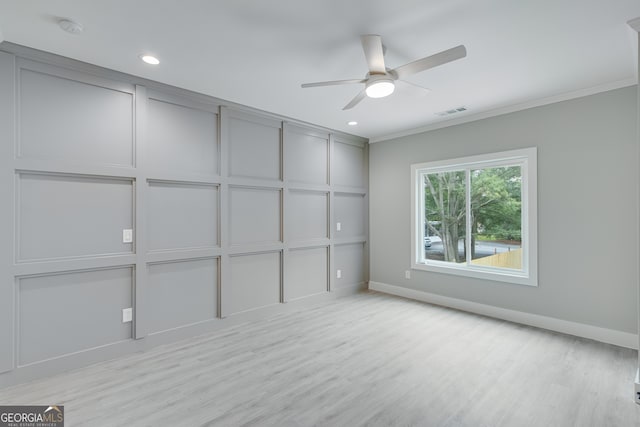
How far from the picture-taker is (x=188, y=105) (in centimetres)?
350

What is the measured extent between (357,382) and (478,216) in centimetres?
301

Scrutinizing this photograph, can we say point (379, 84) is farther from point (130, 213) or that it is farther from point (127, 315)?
point (127, 315)

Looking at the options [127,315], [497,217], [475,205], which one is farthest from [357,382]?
[475,205]

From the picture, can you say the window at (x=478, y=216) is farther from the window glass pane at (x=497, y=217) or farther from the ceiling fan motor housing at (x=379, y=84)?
the ceiling fan motor housing at (x=379, y=84)

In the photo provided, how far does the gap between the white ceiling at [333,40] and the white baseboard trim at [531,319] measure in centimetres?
255

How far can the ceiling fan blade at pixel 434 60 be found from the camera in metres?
2.02

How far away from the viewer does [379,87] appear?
2.51m

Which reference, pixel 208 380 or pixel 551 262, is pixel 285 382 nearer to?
pixel 208 380

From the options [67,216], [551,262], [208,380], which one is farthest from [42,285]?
[551,262]

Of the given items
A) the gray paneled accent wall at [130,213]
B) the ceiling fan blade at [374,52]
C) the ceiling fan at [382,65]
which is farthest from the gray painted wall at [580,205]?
the gray paneled accent wall at [130,213]

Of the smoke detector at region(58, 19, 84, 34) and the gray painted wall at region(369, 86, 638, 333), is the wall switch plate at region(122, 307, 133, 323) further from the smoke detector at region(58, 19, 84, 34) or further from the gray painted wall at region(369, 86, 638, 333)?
the gray painted wall at region(369, 86, 638, 333)

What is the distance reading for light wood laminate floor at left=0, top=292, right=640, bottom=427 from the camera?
2.13m

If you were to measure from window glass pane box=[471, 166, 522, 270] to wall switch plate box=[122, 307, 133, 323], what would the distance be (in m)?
4.25

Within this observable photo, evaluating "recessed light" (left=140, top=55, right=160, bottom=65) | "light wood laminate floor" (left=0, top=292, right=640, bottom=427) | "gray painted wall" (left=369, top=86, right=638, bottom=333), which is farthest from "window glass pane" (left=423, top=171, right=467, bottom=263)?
"recessed light" (left=140, top=55, right=160, bottom=65)
